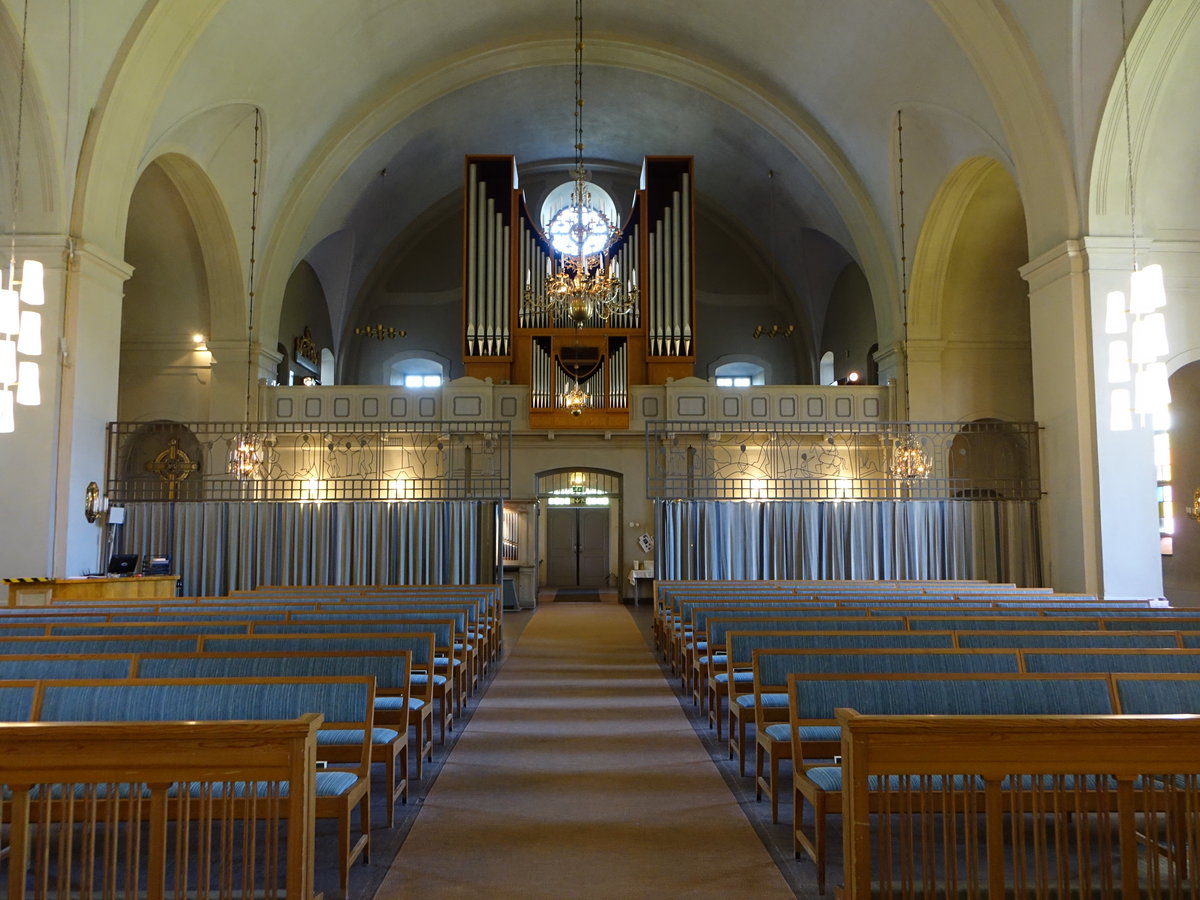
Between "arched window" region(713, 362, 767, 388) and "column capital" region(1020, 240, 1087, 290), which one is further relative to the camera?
"arched window" region(713, 362, 767, 388)

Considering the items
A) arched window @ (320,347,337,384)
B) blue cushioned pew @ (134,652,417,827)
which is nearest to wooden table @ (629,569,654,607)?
arched window @ (320,347,337,384)

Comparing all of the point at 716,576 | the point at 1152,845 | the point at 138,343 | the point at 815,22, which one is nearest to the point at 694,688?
the point at 1152,845

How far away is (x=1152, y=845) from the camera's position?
241cm

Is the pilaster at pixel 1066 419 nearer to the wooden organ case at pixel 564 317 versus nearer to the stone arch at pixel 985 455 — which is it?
the stone arch at pixel 985 455

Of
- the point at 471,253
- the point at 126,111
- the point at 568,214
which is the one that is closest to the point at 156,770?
the point at 126,111

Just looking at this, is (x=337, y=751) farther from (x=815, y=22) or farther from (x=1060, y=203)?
(x=815, y=22)

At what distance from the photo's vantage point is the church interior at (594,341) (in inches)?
279

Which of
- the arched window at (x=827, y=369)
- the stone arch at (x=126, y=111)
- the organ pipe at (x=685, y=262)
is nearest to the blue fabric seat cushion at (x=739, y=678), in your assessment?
the stone arch at (x=126, y=111)

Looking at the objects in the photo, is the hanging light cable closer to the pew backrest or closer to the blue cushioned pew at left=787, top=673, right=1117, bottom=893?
the pew backrest

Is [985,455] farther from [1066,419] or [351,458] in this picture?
[351,458]

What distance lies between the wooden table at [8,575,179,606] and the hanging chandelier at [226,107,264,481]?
6.91 feet

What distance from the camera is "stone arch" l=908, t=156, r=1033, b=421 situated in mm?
15312

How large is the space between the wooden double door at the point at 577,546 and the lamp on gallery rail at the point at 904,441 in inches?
321

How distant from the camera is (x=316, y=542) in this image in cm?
1277
